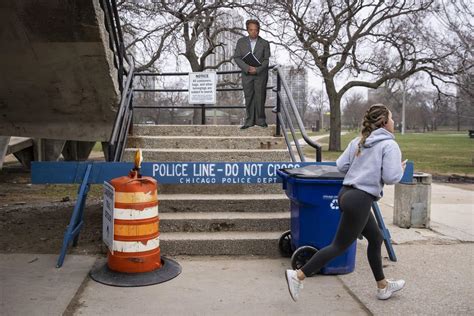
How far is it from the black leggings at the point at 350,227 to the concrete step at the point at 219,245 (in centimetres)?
151

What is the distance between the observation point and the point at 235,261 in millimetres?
5285

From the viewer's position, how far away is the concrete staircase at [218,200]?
5.48 meters

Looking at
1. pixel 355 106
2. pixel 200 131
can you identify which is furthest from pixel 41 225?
pixel 355 106

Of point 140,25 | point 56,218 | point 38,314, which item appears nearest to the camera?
point 38,314

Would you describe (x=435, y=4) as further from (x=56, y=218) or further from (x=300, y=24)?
(x=56, y=218)

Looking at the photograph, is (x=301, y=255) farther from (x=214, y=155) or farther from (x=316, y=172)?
(x=214, y=155)

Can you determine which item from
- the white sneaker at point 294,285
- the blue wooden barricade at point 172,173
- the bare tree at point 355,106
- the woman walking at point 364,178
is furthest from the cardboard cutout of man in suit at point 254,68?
the bare tree at point 355,106

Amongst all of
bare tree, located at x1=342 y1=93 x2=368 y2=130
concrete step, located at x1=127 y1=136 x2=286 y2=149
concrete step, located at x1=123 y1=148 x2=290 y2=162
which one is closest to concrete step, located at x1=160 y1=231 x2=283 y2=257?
concrete step, located at x1=123 y1=148 x2=290 y2=162

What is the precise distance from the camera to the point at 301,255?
4.82 meters

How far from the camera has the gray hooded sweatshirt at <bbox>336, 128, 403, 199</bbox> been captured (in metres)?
3.84

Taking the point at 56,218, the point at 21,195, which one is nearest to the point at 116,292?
the point at 56,218

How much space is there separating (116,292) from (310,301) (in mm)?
1774

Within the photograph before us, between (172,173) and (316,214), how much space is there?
1.85 meters

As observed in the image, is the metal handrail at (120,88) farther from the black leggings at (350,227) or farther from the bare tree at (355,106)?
the bare tree at (355,106)
